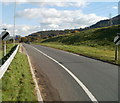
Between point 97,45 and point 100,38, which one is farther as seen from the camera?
→ point 100,38

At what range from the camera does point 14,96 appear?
5945 mm

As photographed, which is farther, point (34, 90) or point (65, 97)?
point (34, 90)

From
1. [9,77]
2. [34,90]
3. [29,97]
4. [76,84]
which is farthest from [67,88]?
[9,77]

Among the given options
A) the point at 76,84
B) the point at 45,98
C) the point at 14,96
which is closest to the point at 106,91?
the point at 76,84

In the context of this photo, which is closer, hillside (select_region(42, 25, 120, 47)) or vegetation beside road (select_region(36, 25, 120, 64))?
vegetation beside road (select_region(36, 25, 120, 64))

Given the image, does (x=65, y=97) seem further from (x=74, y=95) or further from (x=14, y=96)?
(x=14, y=96)

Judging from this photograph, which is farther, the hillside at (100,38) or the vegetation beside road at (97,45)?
the hillside at (100,38)

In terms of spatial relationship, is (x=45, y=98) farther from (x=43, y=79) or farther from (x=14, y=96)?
(x=43, y=79)

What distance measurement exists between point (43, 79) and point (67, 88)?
6.72ft

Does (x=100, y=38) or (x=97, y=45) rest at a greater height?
(x=100, y=38)

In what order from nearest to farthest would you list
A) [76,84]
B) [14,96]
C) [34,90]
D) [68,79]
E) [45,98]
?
[14,96]
[45,98]
[34,90]
[76,84]
[68,79]

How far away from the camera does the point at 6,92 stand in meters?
6.29

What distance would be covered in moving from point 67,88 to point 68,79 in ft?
5.33

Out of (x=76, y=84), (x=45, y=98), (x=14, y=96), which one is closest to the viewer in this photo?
(x=14, y=96)
